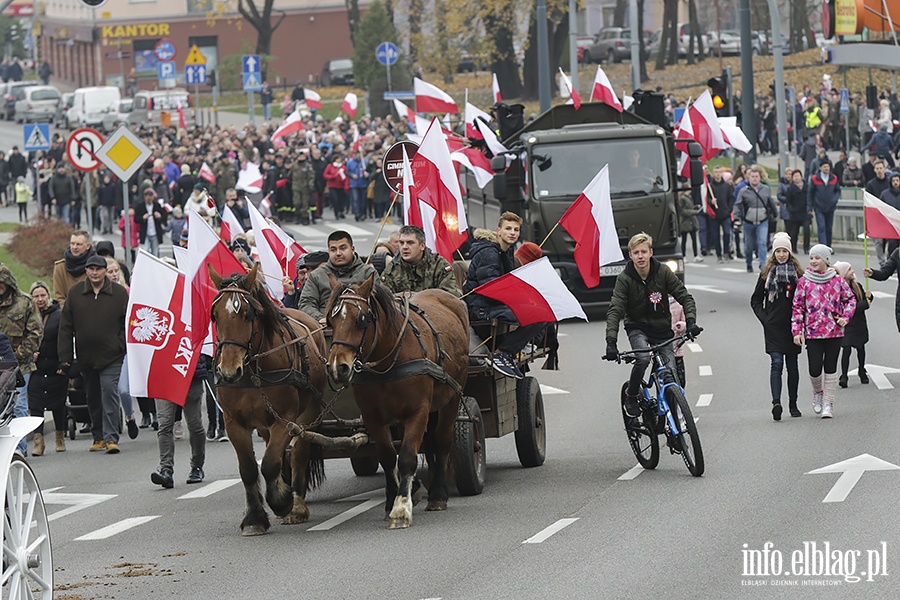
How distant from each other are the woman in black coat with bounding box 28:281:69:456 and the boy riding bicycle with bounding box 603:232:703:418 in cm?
613

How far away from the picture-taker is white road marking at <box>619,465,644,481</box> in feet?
42.9

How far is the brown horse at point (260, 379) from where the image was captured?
10898mm

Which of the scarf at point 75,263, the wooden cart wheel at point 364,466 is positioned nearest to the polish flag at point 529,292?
the wooden cart wheel at point 364,466

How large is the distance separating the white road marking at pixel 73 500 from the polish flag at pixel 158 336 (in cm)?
98

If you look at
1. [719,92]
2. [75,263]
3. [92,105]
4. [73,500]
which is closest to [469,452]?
[73,500]

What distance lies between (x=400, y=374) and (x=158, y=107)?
59275 mm

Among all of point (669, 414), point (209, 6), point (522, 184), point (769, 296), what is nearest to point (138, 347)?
point (669, 414)

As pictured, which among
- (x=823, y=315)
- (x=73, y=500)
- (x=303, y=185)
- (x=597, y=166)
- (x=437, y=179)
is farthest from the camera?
(x=303, y=185)

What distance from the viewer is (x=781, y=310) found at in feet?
52.7

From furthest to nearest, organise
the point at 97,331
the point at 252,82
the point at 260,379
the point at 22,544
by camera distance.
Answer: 1. the point at 252,82
2. the point at 97,331
3. the point at 260,379
4. the point at 22,544

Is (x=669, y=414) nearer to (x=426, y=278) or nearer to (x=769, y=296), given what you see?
(x=426, y=278)

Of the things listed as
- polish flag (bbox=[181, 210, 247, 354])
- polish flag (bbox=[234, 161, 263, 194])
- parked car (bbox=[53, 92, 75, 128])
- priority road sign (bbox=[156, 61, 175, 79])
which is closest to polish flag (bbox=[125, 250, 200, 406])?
polish flag (bbox=[181, 210, 247, 354])

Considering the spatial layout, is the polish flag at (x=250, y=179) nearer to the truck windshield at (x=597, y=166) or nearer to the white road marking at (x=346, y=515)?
the truck windshield at (x=597, y=166)

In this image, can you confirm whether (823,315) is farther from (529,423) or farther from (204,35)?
(204,35)
